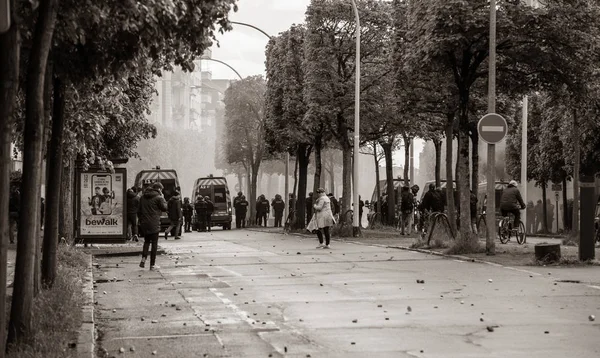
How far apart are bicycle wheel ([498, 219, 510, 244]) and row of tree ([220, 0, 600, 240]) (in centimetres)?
131

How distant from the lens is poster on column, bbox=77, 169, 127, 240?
32750mm

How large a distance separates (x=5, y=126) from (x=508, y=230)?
2420 centimetres

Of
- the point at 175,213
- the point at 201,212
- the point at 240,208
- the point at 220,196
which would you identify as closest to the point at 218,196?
the point at 220,196

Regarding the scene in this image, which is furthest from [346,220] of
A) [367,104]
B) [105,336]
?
[105,336]

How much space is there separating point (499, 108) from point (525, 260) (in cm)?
1775

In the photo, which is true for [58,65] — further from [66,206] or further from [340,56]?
[340,56]

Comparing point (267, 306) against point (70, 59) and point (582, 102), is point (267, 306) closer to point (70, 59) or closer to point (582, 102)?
point (70, 59)

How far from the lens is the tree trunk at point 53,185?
16.2m

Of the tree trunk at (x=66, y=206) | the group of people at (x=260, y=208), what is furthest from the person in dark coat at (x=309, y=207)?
the tree trunk at (x=66, y=206)

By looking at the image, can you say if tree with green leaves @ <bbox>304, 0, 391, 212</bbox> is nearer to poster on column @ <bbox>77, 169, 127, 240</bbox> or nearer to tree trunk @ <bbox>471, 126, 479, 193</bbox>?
tree trunk @ <bbox>471, 126, 479, 193</bbox>

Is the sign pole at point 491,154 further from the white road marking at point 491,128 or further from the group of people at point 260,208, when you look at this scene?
the group of people at point 260,208

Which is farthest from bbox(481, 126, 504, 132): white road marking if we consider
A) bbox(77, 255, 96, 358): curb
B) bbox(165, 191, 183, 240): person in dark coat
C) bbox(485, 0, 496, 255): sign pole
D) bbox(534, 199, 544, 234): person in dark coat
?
bbox(534, 199, 544, 234): person in dark coat

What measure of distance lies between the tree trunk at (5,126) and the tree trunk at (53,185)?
663 centimetres

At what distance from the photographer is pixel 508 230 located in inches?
1254
